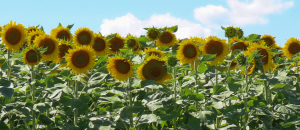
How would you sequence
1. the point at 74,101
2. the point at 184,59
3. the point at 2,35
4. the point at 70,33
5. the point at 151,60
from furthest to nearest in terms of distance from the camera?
the point at 70,33, the point at 2,35, the point at 184,59, the point at 151,60, the point at 74,101

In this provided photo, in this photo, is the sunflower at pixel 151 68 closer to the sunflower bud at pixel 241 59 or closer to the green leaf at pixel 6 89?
the sunflower bud at pixel 241 59

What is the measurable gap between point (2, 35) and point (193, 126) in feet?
11.2

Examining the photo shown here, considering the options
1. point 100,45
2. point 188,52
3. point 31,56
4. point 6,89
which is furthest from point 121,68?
point 100,45

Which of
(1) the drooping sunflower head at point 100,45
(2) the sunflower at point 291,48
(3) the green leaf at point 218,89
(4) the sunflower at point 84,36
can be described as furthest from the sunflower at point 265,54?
(4) the sunflower at point 84,36

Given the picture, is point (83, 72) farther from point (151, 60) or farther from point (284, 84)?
point (284, 84)

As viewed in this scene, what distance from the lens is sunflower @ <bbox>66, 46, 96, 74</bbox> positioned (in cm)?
395

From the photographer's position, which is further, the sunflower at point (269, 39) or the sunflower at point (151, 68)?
the sunflower at point (269, 39)

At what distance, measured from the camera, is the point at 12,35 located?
500 centimetres

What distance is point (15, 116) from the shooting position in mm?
4543

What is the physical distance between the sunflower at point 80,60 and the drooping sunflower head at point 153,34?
2.04 meters

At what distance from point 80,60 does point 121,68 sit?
64 cm

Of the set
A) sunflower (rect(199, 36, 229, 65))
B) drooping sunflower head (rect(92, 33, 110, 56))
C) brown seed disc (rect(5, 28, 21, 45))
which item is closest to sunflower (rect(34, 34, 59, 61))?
brown seed disc (rect(5, 28, 21, 45))

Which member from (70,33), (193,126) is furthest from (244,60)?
(70,33)

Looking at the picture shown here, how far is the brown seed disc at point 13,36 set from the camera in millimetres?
4958
